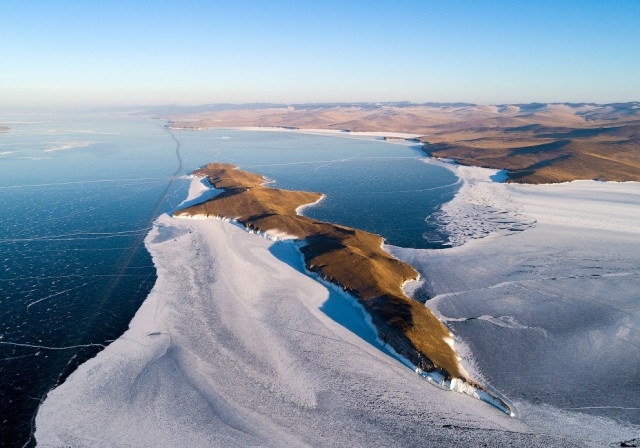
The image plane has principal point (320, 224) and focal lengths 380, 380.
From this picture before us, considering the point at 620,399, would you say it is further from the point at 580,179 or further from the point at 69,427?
the point at 580,179

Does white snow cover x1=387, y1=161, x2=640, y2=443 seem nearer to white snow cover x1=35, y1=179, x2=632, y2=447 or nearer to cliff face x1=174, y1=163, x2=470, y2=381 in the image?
white snow cover x1=35, y1=179, x2=632, y2=447

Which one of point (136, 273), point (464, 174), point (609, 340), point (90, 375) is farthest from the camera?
point (464, 174)

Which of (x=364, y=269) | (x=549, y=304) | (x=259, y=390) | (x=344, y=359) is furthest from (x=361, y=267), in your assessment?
(x=259, y=390)

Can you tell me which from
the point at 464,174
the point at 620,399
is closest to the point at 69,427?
the point at 620,399

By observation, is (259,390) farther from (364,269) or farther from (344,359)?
(364,269)

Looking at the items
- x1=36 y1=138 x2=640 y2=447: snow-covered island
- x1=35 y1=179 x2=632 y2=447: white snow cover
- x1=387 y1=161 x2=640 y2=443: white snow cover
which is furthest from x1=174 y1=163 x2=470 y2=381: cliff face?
x1=387 y1=161 x2=640 y2=443: white snow cover
